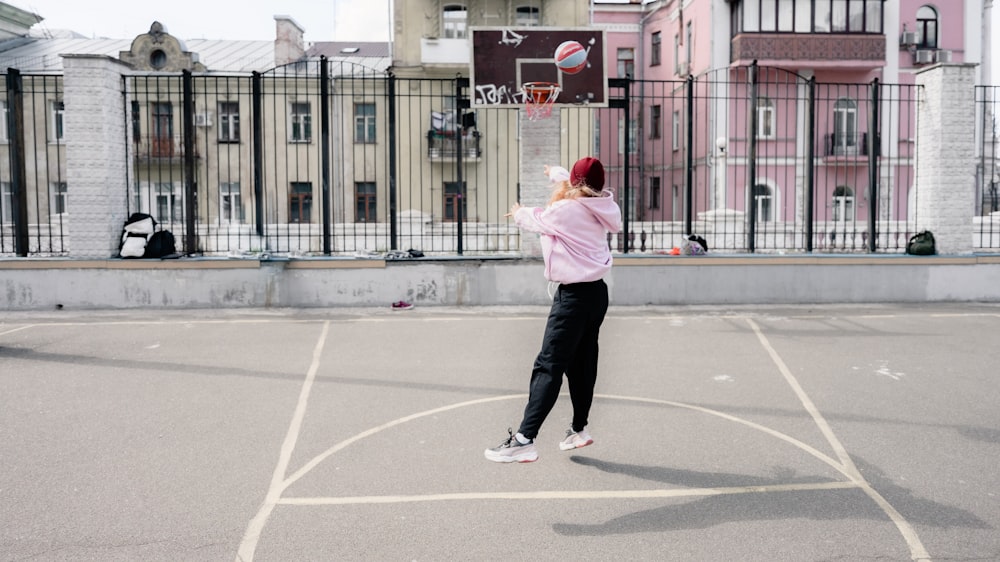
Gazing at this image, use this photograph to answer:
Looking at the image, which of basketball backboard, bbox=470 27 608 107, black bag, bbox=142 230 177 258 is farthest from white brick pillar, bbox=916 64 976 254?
black bag, bbox=142 230 177 258

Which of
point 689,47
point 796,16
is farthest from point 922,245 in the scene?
point 689,47

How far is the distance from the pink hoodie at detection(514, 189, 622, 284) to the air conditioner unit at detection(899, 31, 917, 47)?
108ft

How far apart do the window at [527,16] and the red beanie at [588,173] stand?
26367 mm

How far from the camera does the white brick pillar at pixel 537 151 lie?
538 inches

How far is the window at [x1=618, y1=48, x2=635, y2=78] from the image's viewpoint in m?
38.6

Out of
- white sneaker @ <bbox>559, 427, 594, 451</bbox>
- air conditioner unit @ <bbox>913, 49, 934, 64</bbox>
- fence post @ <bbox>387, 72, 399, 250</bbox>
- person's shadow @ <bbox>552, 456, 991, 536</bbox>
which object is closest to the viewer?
person's shadow @ <bbox>552, 456, 991, 536</bbox>

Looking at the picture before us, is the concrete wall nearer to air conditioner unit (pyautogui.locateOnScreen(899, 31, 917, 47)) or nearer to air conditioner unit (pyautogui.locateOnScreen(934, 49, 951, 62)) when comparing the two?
air conditioner unit (pyautogui.locateOnScreen(899, 31, 917, 47))

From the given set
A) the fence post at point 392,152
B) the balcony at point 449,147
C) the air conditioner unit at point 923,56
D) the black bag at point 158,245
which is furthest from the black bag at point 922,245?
the air conditioner unit at point 923,56

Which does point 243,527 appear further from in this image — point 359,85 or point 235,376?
point 359,85

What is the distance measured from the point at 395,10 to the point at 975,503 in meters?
28.7

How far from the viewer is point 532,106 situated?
13.6 metres

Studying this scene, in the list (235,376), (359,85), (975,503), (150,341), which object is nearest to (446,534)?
(975,503)

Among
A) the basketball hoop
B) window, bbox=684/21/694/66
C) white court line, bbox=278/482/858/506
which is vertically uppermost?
window, bbox=684/21/694/66

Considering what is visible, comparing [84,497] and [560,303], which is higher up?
[560,303]
